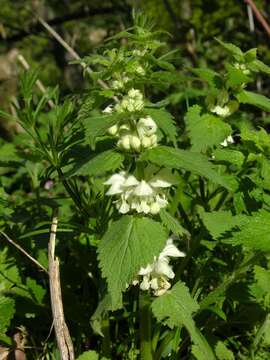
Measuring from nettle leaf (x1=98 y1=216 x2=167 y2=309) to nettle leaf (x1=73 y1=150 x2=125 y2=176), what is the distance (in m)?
0.16

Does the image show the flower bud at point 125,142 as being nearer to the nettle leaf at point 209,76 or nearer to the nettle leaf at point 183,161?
the nettle leaf at point 183,161

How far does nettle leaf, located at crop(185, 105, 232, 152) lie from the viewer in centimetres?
154

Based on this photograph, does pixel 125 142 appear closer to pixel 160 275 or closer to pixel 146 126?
pixel 146 126

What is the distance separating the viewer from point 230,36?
4.94 metres

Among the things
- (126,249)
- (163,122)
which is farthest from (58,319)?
(163,122)

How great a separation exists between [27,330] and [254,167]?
102 cm

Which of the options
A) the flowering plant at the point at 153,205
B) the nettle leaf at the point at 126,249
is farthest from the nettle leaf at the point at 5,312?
the nettle leaf at the point at 126,249

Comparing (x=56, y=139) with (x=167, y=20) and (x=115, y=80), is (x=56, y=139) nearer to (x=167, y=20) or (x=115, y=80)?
(x=115, y=80)

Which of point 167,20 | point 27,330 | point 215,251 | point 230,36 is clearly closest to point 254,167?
point 215,251

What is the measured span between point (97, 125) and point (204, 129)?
0.46 meters

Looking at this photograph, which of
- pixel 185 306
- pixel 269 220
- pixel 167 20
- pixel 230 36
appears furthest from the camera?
pixel 167 20

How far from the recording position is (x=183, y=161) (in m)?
1.21

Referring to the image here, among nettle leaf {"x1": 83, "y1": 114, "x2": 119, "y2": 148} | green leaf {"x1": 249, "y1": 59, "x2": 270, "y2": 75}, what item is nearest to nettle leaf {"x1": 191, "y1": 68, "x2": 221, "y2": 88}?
green leaf {"x1": 249, "y1": 59, "x2": 270, "y2": 75}

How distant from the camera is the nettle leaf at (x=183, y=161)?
1179 millimetres
